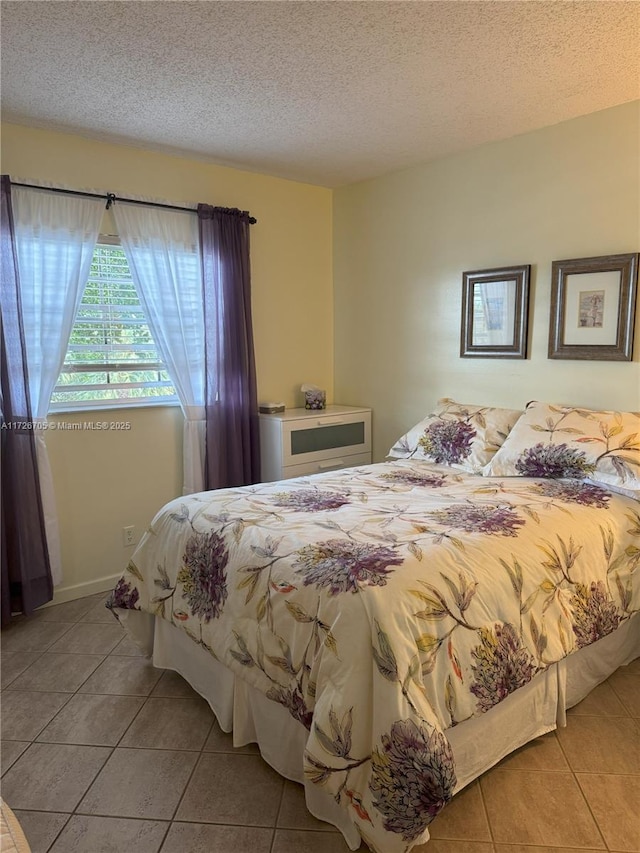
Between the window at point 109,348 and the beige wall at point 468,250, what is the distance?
1.51 metres

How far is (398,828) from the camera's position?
1.42 meters

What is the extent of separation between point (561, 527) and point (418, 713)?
3.17ft

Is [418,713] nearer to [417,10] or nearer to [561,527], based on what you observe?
[561,527]

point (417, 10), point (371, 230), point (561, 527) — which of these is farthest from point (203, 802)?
point (371, 230)

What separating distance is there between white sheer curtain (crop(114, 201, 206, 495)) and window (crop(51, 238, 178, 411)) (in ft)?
0.27

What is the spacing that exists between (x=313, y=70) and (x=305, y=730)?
2.41 m

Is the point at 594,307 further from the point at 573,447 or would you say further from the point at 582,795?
the point at 582,795

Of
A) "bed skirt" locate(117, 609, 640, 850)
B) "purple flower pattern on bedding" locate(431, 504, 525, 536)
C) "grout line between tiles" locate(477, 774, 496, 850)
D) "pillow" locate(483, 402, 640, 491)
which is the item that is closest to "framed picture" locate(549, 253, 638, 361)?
"pillow" locate(483, 402, 640, 491)

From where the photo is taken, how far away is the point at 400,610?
5.11 feet

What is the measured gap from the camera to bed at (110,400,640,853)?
58.5 inches

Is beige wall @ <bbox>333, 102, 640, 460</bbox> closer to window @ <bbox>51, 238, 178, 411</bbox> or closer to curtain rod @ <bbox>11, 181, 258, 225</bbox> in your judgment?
curtain rod @ <bbox>11, 181, 258, 225</bbox>

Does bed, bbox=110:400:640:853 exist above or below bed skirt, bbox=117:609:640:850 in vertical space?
above

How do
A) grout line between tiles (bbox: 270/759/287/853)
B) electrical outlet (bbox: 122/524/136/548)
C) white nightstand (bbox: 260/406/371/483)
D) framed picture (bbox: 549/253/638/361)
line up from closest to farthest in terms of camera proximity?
grout line between tiles (bbox: 270/759/287/853) → framed picture (bbox: 549/253/638/361) → electrical outlet (bbox: 122/524/136/548) → white nightstand (bbox: 260/406/371/483)

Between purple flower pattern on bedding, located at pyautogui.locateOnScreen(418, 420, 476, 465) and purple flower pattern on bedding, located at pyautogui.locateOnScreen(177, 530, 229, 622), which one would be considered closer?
purple flower pattern on bedding, located at pyautogui.locateOnScreen(177, 530, 229, 622)
